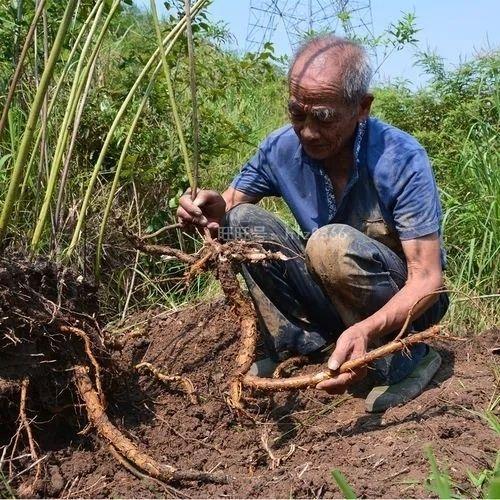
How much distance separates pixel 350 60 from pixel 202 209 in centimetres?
Result: 64

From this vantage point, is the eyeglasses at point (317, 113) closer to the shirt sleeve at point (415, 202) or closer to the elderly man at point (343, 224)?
the elderly man at point (343, 224)

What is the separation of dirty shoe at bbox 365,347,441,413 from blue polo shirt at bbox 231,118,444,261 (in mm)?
452

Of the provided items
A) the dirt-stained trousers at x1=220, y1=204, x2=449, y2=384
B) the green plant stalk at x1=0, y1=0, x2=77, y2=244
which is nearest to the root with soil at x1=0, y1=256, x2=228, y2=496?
the green plant stalk at x1=0, y1=0, x2=77, y2=244

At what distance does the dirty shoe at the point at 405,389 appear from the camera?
2168 millimetres

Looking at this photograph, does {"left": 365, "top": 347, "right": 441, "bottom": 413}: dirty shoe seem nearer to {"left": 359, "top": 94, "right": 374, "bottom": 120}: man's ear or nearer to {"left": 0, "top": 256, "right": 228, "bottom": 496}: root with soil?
{"left": 0, "top": 256, "right": 228, "bottom": 496}: root with soil

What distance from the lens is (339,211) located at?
237 centimetres

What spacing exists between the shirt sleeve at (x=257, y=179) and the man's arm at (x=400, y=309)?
625 millimetres

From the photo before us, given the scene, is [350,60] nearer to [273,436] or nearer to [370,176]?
[370,176]

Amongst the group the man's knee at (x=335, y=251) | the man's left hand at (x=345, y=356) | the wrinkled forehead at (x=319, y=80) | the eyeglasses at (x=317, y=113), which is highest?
the wrinkled forehead at (x=319, y=80)

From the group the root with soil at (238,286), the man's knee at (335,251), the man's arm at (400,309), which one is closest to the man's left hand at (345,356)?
the man's arm at (400,309)

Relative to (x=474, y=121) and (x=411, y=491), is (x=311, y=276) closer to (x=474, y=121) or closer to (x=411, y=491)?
(x=411, y=491)

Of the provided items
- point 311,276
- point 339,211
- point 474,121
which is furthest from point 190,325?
point 474,121

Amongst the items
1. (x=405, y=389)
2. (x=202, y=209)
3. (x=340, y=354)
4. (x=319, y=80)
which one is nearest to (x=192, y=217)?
(x=202, y=209)

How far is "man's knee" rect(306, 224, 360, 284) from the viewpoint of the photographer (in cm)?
216
